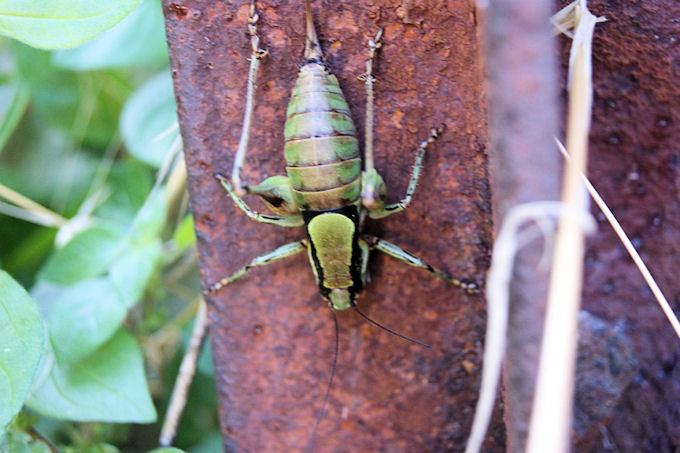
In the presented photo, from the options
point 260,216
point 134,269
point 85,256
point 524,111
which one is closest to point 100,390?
point 134,269

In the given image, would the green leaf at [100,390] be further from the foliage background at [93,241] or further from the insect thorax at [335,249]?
the insect thorax at [335,249]

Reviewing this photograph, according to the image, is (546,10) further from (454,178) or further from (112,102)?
(112,102)

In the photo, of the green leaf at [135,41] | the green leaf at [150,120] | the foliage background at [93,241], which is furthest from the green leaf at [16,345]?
the green leaf at [135,41]

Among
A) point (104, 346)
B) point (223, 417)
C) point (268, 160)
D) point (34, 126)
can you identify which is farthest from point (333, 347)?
point (34, 126)

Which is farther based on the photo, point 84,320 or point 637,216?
point 84,320

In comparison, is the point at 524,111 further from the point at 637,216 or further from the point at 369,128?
the point at 637,216
